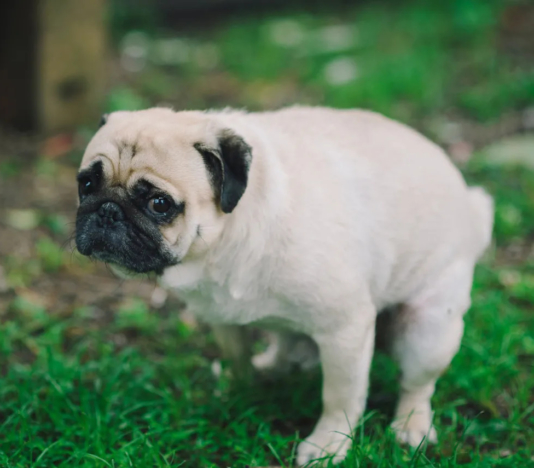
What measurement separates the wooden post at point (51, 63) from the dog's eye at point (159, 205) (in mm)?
3243

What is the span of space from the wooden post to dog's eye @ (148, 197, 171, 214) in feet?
10.6

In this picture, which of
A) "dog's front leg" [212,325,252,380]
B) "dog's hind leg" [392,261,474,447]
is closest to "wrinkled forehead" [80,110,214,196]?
"dog's front leg" [212,325,252,380]

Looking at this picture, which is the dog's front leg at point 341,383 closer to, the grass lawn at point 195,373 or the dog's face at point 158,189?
the grass lawn at point 195,373

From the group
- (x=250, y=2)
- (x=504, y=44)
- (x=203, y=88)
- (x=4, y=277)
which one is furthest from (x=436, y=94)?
(x=4, y=277)

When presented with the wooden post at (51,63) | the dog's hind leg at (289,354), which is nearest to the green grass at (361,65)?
the wooden post at (51,63)

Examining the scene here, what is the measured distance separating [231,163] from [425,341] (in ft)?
3.60

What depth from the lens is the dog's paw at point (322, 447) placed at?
9.24ft

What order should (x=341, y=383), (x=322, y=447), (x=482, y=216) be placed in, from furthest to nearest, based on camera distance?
(x=482, y=216) < (x=322, y=447) < (x=341, y=383)

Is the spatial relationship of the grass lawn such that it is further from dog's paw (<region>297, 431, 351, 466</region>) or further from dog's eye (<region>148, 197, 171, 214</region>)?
dog's eye (<region>148, 197, 171, 214</region>)

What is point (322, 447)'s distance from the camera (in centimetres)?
288

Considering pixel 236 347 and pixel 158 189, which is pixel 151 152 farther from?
pixel 236 347

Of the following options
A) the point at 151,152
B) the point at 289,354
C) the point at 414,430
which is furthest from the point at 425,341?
the point at 151,152

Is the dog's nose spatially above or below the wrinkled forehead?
below

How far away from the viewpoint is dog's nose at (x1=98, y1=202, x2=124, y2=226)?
248 cm
